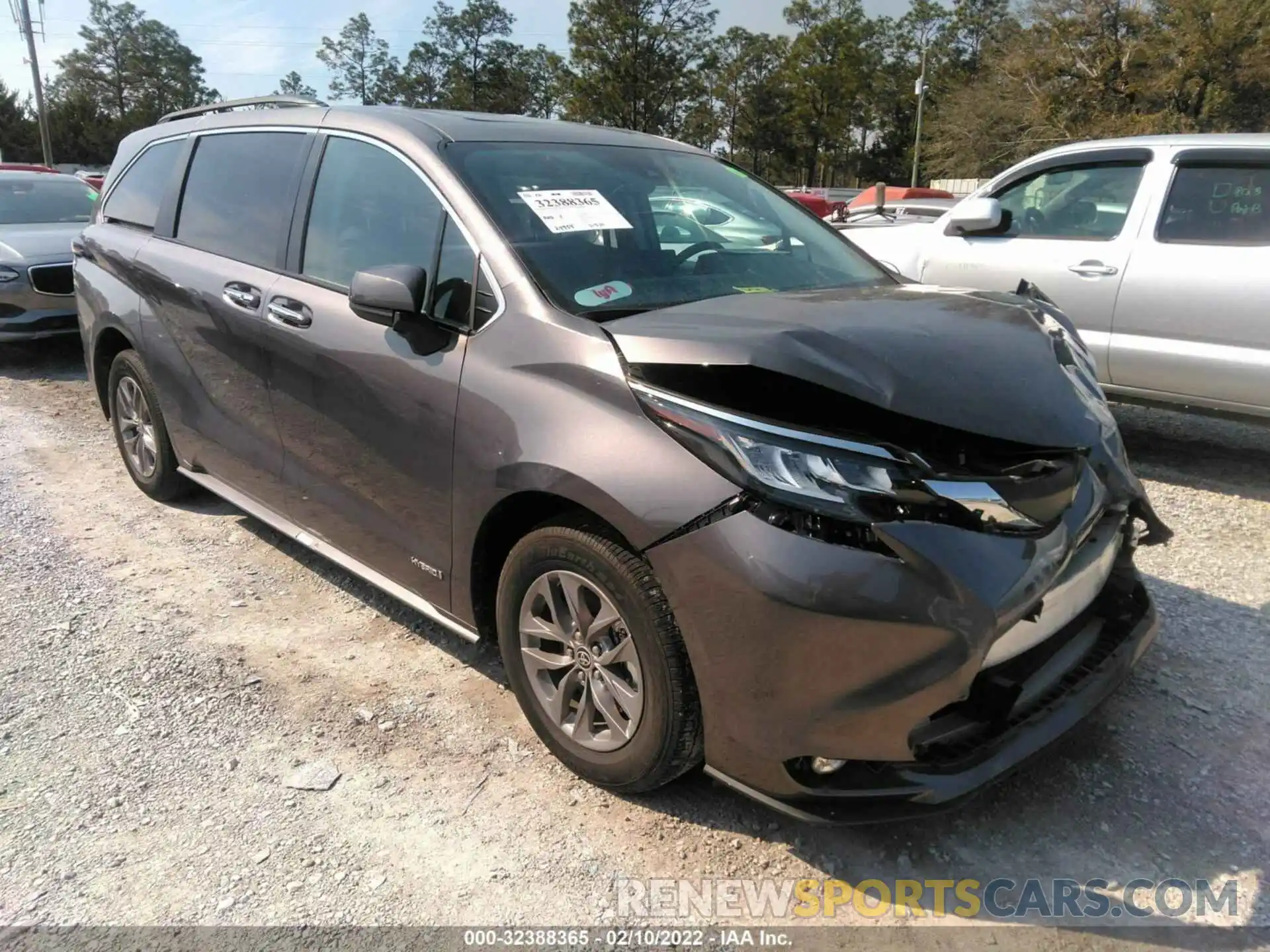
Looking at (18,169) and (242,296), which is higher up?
(18,169)

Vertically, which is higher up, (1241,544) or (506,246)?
(506,246)

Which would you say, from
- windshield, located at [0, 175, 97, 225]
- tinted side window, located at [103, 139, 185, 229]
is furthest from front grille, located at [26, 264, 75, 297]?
tinted side window, located at [103, 139, 185, 229]

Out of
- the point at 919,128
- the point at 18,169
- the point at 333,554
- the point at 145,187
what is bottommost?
the point at 333,554

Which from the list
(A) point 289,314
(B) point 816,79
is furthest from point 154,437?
(B) point 816,79

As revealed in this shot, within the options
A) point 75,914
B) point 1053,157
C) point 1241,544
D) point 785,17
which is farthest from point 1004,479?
point 785,17

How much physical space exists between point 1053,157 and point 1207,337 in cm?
151

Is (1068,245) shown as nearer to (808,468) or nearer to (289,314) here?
(808,468)

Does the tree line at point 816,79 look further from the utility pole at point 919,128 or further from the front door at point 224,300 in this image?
the front door at point 224,300

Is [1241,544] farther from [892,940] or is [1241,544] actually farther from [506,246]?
[506,246]

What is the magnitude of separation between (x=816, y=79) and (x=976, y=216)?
198ft

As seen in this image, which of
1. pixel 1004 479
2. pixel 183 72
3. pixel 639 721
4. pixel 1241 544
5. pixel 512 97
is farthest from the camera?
pixel 183 72

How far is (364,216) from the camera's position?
10.5 ft

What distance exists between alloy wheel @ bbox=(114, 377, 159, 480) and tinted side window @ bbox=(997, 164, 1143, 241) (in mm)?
5001

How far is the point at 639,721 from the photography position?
2.38 metres
